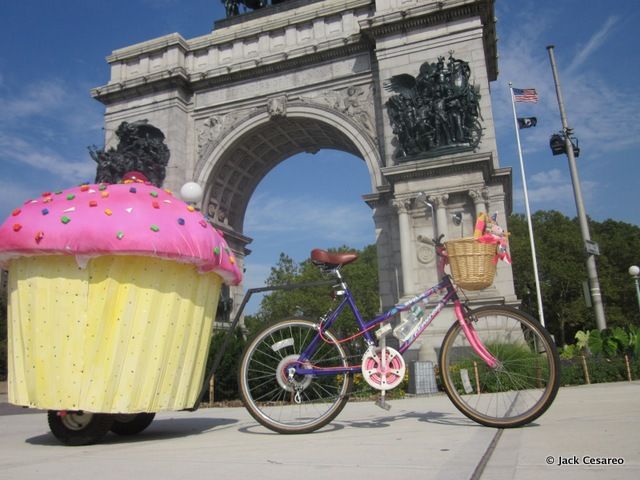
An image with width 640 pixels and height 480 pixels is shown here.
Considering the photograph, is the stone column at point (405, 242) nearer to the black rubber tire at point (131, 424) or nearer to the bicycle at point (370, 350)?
the bicycle at point (370, 350)

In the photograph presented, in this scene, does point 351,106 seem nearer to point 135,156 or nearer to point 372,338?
point 135,156

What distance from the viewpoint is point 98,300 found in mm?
3902

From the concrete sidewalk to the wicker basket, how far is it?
1112 mm

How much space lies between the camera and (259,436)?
4.09 meters

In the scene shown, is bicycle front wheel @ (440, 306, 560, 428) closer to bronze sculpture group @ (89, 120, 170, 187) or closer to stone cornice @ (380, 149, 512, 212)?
stone cornice @ (380, 149, 512, 212)

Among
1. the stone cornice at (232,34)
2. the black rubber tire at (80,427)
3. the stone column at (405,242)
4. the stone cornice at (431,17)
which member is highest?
the stone cornice at (232,34)

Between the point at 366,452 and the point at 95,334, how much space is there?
2189mm

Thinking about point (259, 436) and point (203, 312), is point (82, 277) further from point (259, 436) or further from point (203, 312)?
point (259, 436)

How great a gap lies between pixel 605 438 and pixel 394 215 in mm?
13788

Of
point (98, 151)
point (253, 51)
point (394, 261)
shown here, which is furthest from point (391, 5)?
point (98, 151)

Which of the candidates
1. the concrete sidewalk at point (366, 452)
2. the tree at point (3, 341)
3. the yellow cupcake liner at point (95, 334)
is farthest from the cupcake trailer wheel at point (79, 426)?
the tree at point (3, 341)

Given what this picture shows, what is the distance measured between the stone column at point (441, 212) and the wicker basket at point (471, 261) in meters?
11.2

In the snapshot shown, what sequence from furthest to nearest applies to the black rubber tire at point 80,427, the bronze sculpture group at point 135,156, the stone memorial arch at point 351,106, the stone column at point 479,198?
the bronze sculpture group at point 135,156 < the stone memorial arch at point 351,106 < the stone column at point 479,198 < the black rubber tire at point 80,427

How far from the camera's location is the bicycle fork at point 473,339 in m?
4.23
